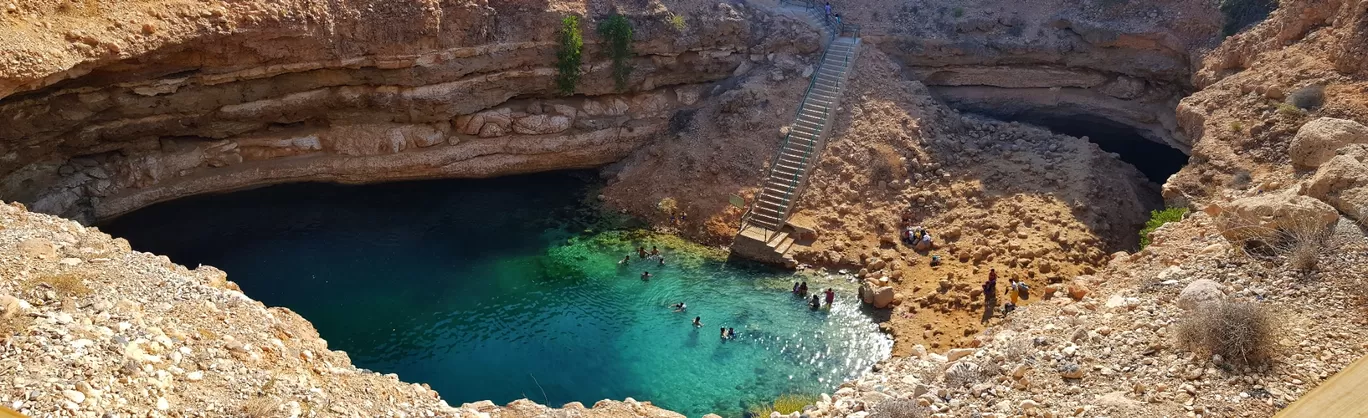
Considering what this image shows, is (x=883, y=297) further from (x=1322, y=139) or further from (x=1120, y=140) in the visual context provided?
(x=1120, y=140)

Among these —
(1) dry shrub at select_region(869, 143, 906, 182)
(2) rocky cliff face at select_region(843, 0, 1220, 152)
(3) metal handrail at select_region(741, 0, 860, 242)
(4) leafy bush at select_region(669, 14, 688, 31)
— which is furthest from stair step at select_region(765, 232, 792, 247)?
(2) rocky cliff face at select_region(843, 0, 1220, 152)

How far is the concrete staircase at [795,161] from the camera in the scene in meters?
26.5

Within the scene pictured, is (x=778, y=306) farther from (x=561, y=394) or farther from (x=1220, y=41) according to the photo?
(x=1220, y=41)

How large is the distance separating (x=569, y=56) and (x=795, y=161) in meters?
8.28

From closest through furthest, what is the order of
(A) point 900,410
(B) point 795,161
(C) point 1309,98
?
(A) point 900,410 < (C) point 1309,98 < (B) point 795,161

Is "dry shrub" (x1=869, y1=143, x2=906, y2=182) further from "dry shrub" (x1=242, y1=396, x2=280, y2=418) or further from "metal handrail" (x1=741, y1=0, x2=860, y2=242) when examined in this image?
"dry shrub" (x1=242, y1=396, x2=280, y2=418)

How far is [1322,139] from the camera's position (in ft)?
64.3

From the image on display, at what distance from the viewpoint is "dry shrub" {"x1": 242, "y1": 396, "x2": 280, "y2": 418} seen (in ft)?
41.5

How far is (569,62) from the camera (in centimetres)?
2973

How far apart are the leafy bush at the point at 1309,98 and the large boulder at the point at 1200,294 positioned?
8921 mm

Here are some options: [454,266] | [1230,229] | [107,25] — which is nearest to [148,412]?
[454,266]

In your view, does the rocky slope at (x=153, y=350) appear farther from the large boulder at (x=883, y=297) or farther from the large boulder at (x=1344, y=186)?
the large boulder at (x=1344, y=186)

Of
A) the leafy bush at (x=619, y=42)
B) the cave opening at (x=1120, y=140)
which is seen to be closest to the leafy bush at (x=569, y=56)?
the leafy bush at (x=619, y=42)

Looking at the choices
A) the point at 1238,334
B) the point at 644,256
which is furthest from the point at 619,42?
the point at 1238,334
